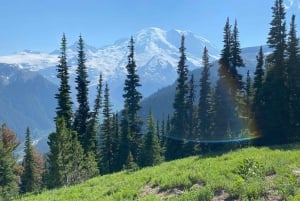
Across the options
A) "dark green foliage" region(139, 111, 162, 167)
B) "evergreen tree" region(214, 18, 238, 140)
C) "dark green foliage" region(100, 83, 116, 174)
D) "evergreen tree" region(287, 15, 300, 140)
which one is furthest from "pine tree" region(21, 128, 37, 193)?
"evergreen tree" region(287, 15, 300, 140)

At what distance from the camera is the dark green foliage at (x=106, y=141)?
7181cm

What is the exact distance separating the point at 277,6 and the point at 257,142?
15948 mm

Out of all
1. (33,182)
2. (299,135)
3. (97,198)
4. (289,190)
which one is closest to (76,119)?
(33,182)

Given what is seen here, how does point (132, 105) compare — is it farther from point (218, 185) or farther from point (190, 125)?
point (218, 185)

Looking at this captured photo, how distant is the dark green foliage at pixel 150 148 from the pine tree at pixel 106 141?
335 inches

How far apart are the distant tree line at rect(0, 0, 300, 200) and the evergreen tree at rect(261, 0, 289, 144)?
0.10 m

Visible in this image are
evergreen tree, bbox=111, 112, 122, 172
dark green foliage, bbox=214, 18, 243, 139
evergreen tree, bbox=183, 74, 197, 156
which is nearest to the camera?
dark green foliage, bbox=214, 18, 243, 139

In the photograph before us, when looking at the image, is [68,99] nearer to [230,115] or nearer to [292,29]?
[230,115]

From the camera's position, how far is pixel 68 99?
60844 millimetres

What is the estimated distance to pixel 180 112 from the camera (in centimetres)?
7162

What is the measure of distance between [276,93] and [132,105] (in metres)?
26.9

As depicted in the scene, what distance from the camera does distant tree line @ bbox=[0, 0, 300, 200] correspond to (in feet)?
154

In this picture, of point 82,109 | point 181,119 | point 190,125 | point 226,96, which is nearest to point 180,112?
point 181,119

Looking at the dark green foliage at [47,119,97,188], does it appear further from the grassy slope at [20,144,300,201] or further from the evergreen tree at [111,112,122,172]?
the grassy slope at [20,144,300,201]
